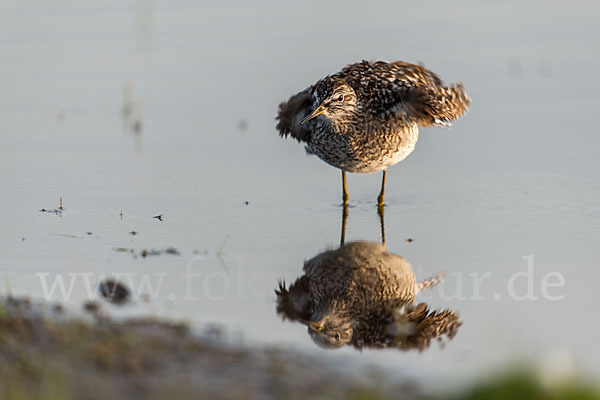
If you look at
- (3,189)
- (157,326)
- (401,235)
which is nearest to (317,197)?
(401,235)

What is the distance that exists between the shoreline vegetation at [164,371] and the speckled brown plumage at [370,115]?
3.69 metres

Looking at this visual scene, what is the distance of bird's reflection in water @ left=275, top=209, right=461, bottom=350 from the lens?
21.3 ft

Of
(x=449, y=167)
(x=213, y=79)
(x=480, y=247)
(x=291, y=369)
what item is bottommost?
(x=291, y=369)

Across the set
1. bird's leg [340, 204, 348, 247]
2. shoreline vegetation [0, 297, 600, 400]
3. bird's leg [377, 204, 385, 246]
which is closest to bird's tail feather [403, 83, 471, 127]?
bird's leg [377, 204, 385, 246]

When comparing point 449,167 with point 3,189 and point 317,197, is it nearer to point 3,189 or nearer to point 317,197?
point 317,197

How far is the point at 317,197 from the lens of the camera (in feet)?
32.7

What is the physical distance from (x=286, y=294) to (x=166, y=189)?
3.06 m

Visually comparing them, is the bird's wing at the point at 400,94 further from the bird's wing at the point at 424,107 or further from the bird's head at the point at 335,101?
the bird's head at the point at 335,101

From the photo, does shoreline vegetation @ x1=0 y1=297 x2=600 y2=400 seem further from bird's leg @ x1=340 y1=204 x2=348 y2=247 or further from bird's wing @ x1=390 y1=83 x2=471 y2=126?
bird's wing @ x1=390 y1=83 x2=471 y2=126

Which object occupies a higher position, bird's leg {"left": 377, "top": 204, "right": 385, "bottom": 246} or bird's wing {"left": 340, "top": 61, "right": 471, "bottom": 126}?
bird's wing {"left": 340, "top": 61, "right": 471, "bottom": 126}

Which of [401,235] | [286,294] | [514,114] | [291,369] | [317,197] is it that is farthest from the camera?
[514,114]

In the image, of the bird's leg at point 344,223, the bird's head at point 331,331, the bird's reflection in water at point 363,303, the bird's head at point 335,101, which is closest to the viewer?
the bird's head at point 331,331

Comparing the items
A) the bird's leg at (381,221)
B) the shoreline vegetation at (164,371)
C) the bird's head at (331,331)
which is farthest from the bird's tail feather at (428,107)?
the shoreline vegetation at (164,371)

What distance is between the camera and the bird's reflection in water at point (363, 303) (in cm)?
650
